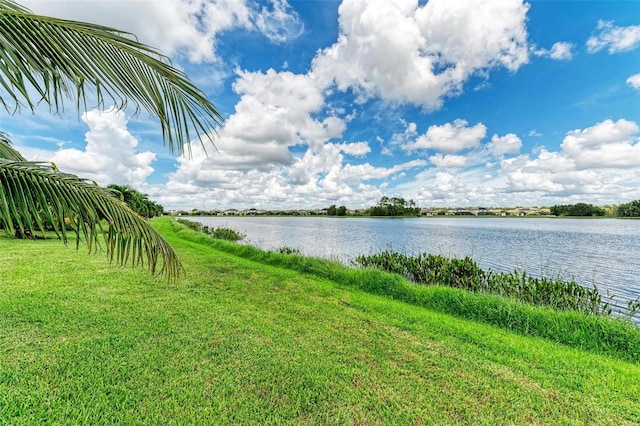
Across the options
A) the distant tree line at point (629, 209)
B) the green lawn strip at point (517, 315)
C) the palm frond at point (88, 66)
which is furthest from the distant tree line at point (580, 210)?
the palm frond at point (88, 66)

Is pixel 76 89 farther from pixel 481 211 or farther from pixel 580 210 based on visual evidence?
pixel 481 211

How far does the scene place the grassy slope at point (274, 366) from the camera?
2.60 meters

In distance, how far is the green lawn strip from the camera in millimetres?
4508

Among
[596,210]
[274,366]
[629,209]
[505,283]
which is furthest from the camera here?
[596,210]

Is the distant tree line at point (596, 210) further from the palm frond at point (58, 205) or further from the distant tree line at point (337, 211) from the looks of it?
the palm frond at point (58, 205)

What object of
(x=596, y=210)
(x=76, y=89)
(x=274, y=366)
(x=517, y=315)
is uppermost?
(x=76, y=89)

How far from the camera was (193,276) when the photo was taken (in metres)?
7.62

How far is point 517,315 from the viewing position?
5414 mm

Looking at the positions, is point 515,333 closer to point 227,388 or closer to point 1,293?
point 227,388

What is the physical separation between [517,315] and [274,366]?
4.89 m

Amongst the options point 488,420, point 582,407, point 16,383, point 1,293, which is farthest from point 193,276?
point 582,407

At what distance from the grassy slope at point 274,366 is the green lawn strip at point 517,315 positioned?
1.70 feet

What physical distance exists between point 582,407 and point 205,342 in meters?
4.39

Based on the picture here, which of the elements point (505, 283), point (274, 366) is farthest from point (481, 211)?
point (274, 366)
